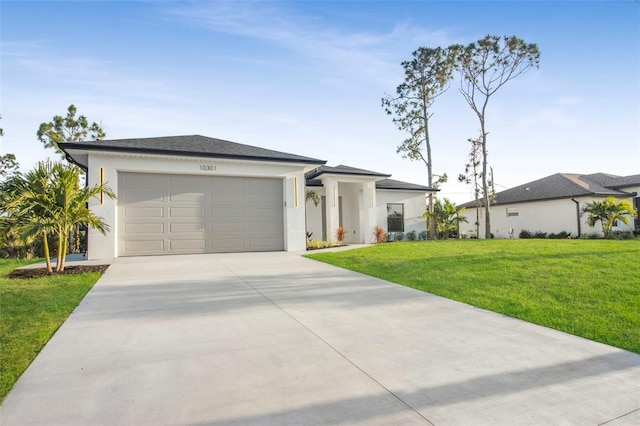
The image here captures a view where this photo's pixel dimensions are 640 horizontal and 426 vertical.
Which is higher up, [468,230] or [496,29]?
[496,29]

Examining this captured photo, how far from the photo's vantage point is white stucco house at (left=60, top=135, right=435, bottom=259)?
1074 centimetres

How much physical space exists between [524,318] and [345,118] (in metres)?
13.7

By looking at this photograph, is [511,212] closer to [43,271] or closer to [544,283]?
[544,283]

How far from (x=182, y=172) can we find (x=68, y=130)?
14.0 metres

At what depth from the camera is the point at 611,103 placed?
1236 cm

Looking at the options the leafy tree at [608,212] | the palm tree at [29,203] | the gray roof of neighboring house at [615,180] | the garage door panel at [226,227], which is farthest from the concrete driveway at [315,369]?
the gray roof of neighboring house at [615,180]

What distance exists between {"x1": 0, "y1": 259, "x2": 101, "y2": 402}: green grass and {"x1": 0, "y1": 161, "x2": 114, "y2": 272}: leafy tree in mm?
1075

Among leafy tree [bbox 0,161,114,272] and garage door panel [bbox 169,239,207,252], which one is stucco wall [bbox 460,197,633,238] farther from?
leafy tree [bbox 0,161,114,272]

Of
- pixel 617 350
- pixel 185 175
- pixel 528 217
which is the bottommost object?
pixel 617 350

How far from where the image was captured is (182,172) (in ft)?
37.9

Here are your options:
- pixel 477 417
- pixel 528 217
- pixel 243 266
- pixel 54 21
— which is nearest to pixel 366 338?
pixel 477 417

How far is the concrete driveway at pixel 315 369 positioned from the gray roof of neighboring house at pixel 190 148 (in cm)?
703

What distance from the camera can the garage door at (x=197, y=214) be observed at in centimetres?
1105

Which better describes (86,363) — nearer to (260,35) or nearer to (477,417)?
(477,417)
